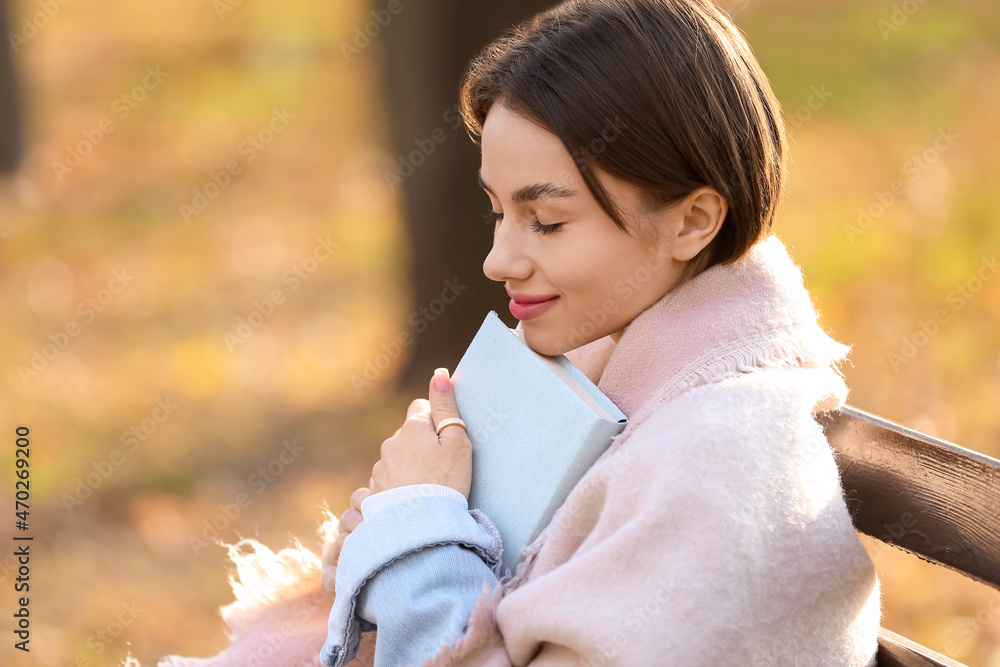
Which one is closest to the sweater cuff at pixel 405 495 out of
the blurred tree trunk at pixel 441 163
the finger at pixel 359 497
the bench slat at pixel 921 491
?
the finger at pixel 359 497

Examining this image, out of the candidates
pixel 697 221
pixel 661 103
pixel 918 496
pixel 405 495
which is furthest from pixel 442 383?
pixel 918 496

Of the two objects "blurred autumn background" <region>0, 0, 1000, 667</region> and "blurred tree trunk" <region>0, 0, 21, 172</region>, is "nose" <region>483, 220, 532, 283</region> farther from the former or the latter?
"blurred tree trunk" <region>0, 0, 21, 172</region>

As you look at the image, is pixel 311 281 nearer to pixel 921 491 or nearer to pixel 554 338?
pixel 554 338

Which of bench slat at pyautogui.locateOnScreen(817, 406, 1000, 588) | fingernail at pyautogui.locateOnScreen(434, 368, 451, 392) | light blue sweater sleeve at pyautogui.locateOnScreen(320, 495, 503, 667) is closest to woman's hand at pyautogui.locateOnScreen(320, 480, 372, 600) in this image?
light blue sweater sleeve at pyautogui.locateOnScreen(320, 495, 503, 667)

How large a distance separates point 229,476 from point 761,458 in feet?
11.6

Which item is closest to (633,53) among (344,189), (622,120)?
(622,120)

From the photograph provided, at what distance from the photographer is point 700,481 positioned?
4.40 feet

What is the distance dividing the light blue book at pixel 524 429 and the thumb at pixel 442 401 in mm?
24

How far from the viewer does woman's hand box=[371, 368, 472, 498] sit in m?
1.68

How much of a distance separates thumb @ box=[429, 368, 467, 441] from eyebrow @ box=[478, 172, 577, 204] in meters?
0.41

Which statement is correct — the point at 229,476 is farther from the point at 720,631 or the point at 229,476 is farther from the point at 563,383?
the point at 720,631

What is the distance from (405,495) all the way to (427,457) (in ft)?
0.36

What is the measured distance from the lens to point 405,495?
161 centimetres

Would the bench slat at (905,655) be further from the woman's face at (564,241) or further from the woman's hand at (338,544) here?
the woman's hand at (338,544)
